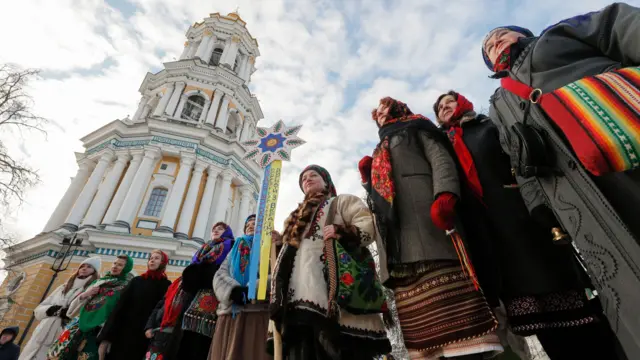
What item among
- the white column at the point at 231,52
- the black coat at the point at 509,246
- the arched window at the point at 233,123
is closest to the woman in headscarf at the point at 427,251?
the black coat at the point at 509,246

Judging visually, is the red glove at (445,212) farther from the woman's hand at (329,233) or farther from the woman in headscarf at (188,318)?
the woman in headscarf at (188,318)

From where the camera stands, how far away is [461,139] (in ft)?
7.10

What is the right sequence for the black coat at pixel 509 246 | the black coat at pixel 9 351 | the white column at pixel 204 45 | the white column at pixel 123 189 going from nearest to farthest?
the black coat at pixel 509 246 < the black coat at pixel 9 351 < the white column at pixel 123 189 < the white column at pixel 204 45

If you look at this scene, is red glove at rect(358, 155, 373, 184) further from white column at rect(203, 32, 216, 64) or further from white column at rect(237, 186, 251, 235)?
white column at rect(203, 32, 216, 64)

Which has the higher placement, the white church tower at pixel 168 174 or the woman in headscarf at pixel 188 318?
the white church tower at pixel 168 174

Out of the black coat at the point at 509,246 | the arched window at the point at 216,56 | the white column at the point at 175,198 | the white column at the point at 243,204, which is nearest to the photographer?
the black coat at the point at 509,246

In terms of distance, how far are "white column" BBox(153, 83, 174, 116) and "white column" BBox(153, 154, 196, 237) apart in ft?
14.9

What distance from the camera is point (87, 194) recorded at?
17016 mm

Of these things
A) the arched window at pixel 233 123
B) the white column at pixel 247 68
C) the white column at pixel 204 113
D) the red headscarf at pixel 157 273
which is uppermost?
the white column at pixel 247 68

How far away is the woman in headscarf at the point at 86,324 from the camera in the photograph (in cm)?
414

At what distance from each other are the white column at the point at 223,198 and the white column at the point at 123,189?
466 cm

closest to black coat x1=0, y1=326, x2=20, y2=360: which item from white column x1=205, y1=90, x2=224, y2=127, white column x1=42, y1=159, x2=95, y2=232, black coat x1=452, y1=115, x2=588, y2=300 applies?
black coat x1=452, y1=115, x2=588, y2=300

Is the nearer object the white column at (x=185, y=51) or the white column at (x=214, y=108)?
the white column at (x=214, y=108)

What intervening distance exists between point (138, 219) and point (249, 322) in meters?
15.7
